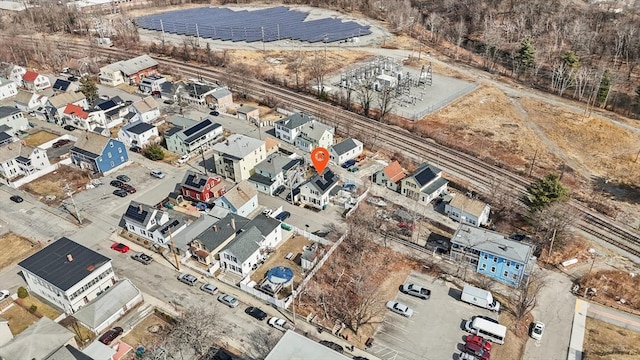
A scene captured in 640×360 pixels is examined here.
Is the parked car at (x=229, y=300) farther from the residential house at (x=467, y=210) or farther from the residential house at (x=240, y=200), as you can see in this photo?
the residential house at (x=467, y=210)

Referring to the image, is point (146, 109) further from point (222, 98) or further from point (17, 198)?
point (17, 198)

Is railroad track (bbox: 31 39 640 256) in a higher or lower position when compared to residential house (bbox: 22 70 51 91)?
lower

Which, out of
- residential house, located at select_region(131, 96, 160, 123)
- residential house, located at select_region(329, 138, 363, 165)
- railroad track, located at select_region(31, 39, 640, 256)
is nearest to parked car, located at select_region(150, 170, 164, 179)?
residential house, located at select_region(131, 96, 160, 123)

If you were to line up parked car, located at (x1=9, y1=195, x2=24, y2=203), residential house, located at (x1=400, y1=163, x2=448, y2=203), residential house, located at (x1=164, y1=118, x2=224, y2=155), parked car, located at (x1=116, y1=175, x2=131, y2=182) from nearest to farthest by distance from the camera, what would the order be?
residential house, located at (x1=400, y1=163, x2=448, y2=203) → parked car, located at (x1=9, y1=195, x2=24, y2=203) → parked car, located at (x1=116, y1=175, x2=131, y2=182) → residential house, located at (x1=164, y1=118, x2=224, y2=155)

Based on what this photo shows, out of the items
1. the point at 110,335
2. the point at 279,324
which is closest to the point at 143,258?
the point at 110,335

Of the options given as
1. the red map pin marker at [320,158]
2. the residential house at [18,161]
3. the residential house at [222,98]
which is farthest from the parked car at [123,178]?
the red map pin marker at [320,158]

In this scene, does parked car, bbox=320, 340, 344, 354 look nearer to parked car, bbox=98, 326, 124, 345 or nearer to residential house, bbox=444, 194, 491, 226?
parked car, bbox=98, 326, 124, 345

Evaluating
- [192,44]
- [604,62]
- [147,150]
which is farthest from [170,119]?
[604,62]
